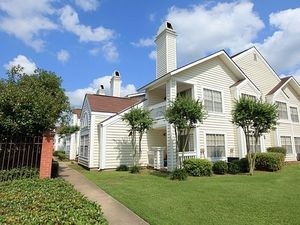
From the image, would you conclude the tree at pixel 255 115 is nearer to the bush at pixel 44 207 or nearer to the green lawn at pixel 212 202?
the green lawn at pixel 212 202

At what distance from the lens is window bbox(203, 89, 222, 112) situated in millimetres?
17828

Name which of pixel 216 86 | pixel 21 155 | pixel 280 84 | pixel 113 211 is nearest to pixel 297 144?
pixel 280 84

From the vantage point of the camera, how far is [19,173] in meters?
10.0

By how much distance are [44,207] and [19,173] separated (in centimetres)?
535

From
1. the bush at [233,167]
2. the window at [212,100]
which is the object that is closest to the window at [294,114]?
the window at [212,100]

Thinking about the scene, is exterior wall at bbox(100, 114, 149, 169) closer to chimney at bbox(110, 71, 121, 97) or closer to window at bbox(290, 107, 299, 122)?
chimney at bbox(110, 71, 121, 97)

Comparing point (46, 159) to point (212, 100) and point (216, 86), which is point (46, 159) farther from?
point (216, 86)

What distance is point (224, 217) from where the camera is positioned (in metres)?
6.22

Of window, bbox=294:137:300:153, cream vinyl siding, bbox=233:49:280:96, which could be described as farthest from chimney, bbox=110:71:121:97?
window, bbox=294:137:300:153

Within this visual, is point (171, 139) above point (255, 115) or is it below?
below

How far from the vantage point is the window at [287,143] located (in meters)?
22.2

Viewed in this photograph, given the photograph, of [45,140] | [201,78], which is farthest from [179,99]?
[45,140]

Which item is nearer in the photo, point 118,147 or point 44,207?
point 44,207

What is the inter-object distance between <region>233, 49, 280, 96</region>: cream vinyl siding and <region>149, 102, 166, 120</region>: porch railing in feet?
30.4
